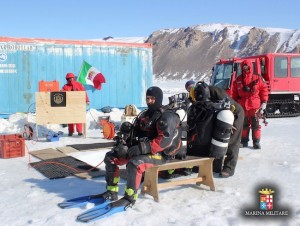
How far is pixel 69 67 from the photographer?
12.9 m

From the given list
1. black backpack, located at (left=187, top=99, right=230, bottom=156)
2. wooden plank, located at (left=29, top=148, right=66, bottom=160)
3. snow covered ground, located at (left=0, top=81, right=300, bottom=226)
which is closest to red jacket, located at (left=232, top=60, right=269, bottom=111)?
snow covered ground, located at (left=0, top=81, right=300, bottom=226)

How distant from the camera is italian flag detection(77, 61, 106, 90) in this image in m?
13.0

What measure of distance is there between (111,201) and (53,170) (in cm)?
217

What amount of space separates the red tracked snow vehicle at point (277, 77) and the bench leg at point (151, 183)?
34.3ft

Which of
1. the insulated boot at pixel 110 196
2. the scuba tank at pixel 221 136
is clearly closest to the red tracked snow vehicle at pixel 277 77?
the scuba tank at pixel 221 136

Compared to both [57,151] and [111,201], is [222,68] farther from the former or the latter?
[111,201]

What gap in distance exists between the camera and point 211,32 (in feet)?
429

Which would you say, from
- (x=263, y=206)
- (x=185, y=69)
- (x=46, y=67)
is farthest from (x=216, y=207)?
(x=185, y=69)

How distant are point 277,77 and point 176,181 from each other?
11.5 m

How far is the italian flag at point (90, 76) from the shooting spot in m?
13.0

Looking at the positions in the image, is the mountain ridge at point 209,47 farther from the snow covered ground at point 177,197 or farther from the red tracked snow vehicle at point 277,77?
the snow covered ground at point 177,197

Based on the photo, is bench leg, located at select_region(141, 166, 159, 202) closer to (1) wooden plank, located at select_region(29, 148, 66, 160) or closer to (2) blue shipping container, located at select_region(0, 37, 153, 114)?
(1) wooden plank, located at select_region(29, 148, 66, 160)

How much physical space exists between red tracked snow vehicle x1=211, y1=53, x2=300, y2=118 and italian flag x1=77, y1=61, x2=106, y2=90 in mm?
4701

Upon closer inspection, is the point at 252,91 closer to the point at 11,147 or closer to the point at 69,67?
the point at 11,147
